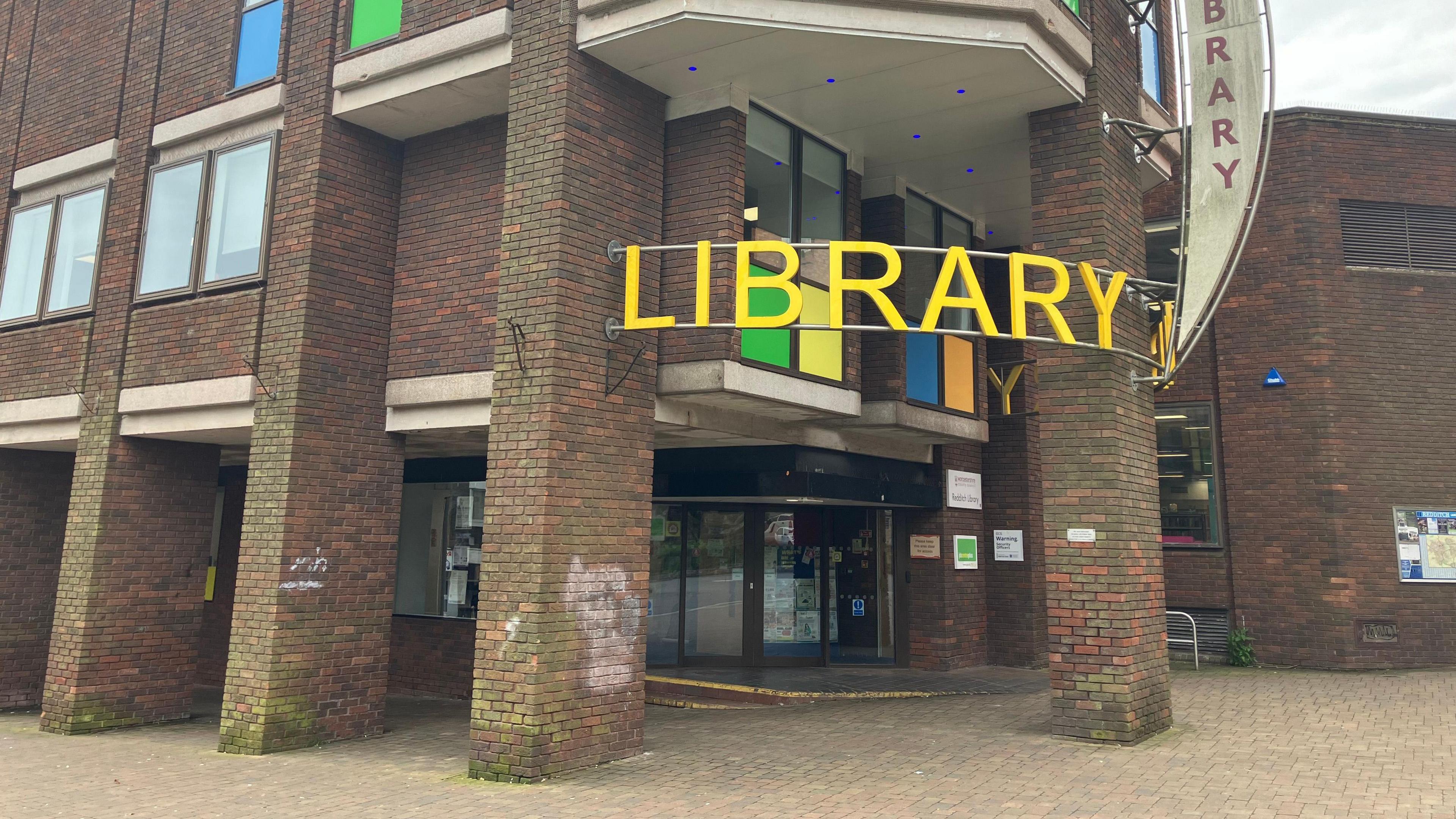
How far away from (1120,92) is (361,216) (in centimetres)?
798

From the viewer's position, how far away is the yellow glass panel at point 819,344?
9.90m

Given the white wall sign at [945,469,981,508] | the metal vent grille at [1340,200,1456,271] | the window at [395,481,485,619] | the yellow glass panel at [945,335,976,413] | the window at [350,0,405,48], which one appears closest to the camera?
the window at [350,0,405,48]

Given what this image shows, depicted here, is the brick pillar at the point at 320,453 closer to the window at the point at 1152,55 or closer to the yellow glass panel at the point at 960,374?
the yellow glass panel at the point at 960,374

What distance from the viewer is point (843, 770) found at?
7875 mm

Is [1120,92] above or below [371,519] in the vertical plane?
above

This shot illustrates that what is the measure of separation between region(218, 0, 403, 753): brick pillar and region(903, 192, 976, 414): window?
606 centimetres

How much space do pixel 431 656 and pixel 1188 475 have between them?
11.1 meters

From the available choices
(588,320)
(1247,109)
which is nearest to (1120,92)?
(1247,109)

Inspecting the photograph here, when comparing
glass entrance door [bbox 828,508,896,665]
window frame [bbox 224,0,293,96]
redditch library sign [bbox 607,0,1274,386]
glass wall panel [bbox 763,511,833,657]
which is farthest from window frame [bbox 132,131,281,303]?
glass entrance door [bbox 828,508,896,665]

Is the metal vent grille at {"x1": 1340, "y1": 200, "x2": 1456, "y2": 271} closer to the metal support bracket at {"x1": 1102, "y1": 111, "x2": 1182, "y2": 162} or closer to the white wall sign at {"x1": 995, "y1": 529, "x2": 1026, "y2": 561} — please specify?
the metal support bracket at {"x1": 1102, "y1": 111, "x2": 1182, "y2": 162}

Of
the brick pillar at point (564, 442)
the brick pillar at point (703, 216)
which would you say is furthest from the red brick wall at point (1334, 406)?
the brick pillar at point (564, 442)

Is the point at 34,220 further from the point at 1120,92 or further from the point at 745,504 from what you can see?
the point at 1120,92

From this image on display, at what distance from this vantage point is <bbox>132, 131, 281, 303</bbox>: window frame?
33.7 ft

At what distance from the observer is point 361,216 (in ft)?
33.5
